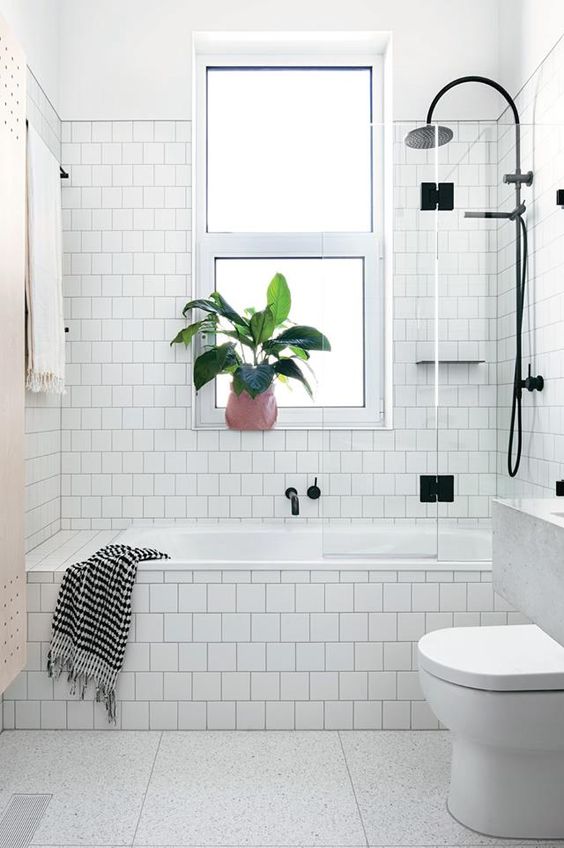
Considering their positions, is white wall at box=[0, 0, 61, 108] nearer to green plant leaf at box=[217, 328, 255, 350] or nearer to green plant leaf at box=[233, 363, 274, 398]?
green plant leaf at box=[217, 328, 255, 350]

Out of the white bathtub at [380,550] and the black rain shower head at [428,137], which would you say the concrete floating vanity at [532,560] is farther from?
the black rain shower head at [428,137]

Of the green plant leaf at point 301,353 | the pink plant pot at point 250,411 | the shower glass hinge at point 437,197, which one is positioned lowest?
the pink plant pot at point 250,411

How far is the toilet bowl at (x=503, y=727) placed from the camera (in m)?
1.91

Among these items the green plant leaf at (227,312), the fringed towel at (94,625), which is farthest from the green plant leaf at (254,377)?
the fringed towel at (94,625)

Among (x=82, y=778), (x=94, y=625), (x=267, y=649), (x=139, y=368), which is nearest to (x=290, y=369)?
(x=139, y=368)

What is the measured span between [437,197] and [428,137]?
23 centimetres

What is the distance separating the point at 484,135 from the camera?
2646 millimetres

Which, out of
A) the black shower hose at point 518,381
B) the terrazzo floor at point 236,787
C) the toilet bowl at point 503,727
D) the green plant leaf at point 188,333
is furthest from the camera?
the green plant leaf at point 188,333

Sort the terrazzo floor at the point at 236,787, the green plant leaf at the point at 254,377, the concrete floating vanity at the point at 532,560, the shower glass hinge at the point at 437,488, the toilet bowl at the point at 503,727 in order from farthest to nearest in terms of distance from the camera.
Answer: the green plant leaf at the point at 254,377 → the shower glass hinge at the point at 437,488 → the terrazzo floor at the point at 236,787 → the toilet bowl at the point at 503,727 → the concrete floating vanity at the point at 532,560

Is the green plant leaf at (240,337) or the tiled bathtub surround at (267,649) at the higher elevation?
the green plant leaf at (240,337)

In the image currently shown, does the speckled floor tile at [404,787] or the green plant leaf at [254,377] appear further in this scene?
the green plant leaf at [254,377]

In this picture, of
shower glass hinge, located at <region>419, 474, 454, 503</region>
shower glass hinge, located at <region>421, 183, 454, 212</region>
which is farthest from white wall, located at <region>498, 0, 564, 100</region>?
shower glass hinge, located at <region>419, 474, 454, 503</region>

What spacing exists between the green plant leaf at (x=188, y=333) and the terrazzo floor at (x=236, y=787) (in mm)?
1681

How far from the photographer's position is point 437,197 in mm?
2705
